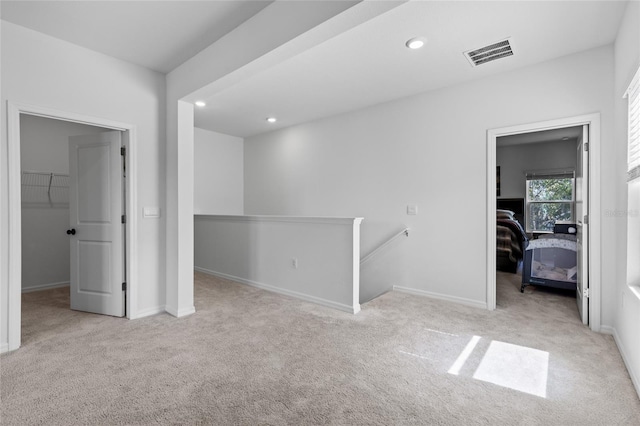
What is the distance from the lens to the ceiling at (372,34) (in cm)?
241

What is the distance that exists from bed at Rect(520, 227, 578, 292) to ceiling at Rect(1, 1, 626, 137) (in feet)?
7.42

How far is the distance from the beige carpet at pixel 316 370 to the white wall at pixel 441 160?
2.48 feet

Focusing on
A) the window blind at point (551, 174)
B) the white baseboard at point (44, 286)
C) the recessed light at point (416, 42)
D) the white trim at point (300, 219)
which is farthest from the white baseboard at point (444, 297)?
the window blind at point (551, 174)

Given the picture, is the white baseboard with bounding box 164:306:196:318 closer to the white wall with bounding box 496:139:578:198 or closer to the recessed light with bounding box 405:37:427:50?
the recessed light with bounding box 405:37:427:50

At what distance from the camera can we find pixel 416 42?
2.84 meters

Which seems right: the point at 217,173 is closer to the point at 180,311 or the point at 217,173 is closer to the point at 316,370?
the point at 180,311

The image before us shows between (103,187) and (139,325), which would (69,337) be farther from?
(103,187)

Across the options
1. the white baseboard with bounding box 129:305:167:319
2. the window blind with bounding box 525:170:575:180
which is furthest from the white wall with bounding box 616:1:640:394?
the window blind with bounding box 525:170:575:180

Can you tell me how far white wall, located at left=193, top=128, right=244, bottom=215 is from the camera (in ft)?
20.1

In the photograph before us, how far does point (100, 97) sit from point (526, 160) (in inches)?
318

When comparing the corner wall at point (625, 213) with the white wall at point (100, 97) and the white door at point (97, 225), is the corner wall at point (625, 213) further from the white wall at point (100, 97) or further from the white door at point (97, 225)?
the white door at point (97, 225)

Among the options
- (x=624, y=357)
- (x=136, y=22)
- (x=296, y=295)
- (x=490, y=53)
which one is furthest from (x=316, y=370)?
(x=490, y=53)

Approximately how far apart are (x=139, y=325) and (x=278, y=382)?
5.83 feet

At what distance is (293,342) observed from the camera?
105 inches
